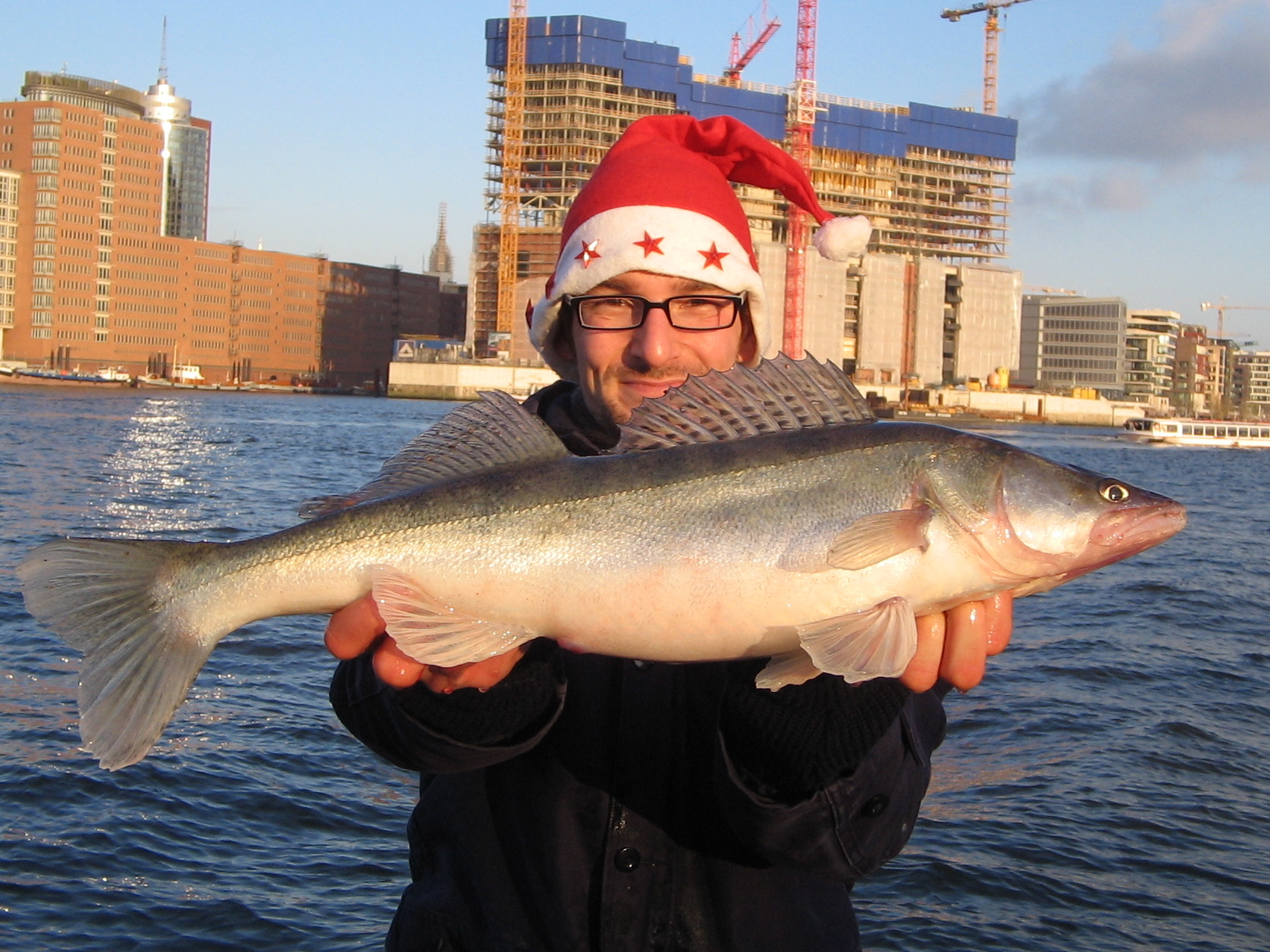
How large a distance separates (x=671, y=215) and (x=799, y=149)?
145 meters

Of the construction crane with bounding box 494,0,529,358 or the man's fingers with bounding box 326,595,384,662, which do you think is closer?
the man's fingers with bounding box 326,595,384,662

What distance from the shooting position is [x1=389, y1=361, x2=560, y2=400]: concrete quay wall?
400ft

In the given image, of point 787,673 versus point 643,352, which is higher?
point 643,352

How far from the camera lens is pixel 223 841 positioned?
831 cm

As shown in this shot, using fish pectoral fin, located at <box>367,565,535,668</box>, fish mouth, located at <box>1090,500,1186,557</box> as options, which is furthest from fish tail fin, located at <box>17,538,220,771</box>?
fish mouth, located at <box>1090,500,1186,557</box>

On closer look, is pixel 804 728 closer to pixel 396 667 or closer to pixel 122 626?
pixel 396 667

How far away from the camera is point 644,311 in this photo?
4.76 metres

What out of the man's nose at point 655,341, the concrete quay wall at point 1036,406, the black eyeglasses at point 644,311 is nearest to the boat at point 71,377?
the concrete quay wall at point 1036,406

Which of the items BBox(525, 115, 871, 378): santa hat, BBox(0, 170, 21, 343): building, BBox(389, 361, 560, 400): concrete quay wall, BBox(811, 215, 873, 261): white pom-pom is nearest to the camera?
BBox(525, 115, 871, 378): santa hat

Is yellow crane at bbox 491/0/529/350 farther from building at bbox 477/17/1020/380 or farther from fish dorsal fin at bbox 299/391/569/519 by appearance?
fish dorsal fin at bbox 299/391/569/519

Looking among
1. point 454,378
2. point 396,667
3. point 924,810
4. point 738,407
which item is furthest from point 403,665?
point 454,378

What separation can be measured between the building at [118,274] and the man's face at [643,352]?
157200 millimetres

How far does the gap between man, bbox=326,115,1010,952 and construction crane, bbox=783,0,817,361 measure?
11931cm

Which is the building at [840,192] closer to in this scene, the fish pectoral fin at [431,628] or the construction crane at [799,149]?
the construction crane at [799,149]
